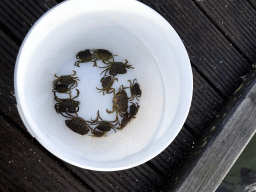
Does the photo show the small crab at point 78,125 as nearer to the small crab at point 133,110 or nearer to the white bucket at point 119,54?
the white bucket at point 119,54

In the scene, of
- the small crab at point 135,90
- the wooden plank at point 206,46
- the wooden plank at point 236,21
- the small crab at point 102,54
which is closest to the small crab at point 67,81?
the small crab at point 102,54

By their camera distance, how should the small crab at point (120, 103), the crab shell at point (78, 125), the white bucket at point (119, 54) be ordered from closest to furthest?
the white bucket at point (119, 54)
the crab shell at point (78, 125)
the small crab at point (120, 103)

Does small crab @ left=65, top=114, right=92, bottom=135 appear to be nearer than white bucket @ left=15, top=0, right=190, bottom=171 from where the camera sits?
No

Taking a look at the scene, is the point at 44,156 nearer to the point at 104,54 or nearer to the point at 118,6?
the point at 104,54

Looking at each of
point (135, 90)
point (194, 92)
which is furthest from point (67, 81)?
point (194, 92)

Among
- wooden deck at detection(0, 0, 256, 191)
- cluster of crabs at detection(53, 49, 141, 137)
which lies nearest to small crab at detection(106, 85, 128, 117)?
cluster of crabs at detection(53, 49, 141, 137)

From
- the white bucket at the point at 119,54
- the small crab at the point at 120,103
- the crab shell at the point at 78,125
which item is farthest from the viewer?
the small crab at the point at 120,103

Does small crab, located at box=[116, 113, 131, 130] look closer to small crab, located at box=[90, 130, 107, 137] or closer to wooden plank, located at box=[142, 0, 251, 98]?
small crab, located at box=[90, 130, 107, 137]

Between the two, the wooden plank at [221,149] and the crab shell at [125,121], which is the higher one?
the crab shell at [125,121]
